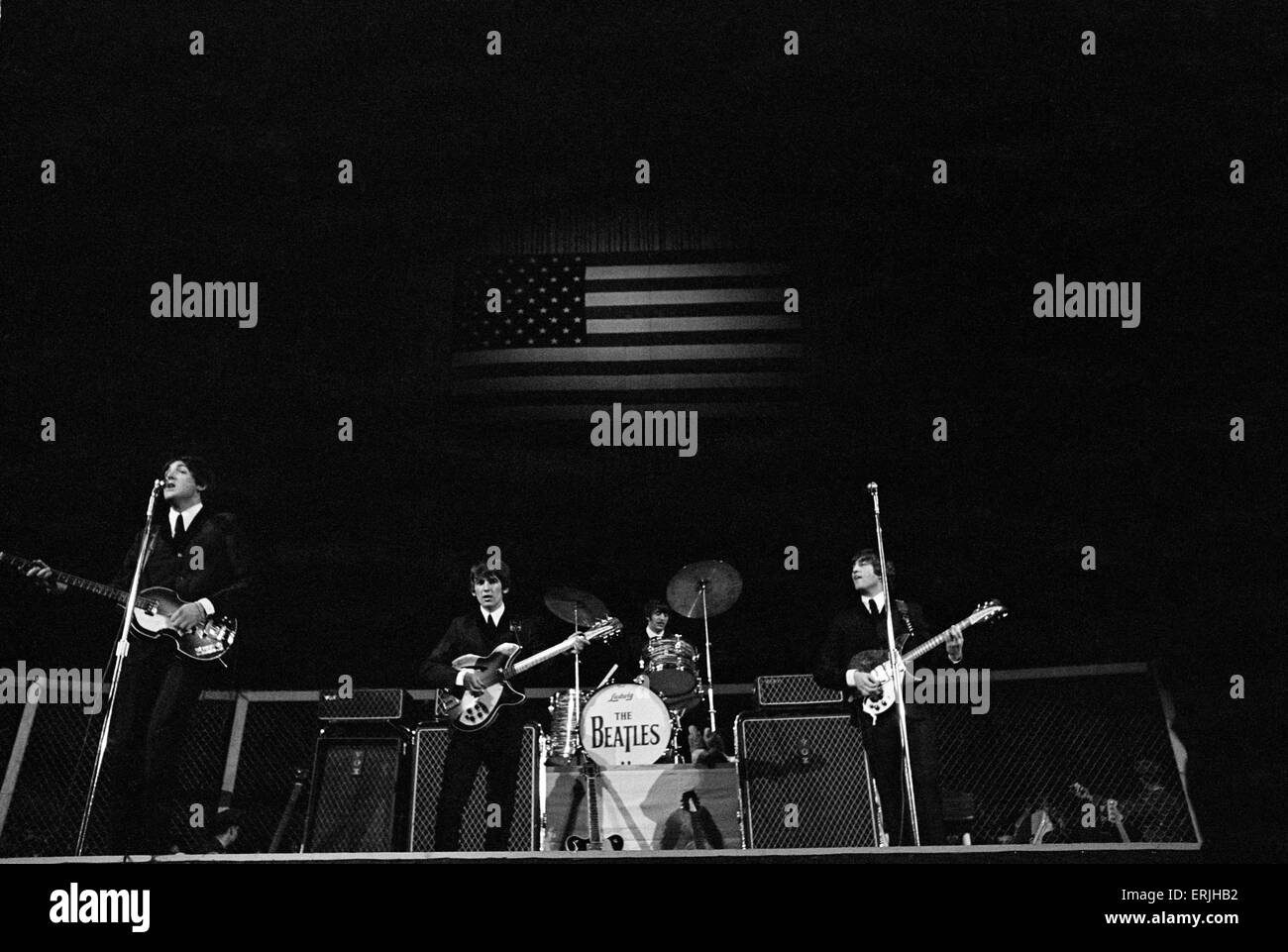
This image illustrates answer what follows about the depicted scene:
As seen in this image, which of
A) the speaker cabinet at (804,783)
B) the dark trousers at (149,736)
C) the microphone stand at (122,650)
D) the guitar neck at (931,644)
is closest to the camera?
the microphone stand at (122,650)

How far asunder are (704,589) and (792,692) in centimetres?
87

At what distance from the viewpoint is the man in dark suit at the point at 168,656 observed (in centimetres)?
693

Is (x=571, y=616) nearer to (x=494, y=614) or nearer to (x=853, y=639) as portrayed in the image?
(x=494, y=614)

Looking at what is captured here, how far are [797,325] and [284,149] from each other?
3725mm

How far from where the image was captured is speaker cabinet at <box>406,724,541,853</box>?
26.5 ft

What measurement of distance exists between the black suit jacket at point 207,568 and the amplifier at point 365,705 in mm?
1270

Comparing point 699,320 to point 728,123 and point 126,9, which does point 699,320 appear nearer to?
point 728,123

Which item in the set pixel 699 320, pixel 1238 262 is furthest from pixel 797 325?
pixel 1238 262

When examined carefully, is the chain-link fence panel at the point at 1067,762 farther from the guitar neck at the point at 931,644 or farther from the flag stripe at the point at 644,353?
the flag stripe at the point at 644,353

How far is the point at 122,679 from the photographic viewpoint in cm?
704

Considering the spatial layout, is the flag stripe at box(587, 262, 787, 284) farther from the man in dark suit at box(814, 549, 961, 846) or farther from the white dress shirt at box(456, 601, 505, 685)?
the white dress shirt at box(456, 601, 505, 685)

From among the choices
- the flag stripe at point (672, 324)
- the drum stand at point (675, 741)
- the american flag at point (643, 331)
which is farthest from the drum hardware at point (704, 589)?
the flag stripe at point (672, 324)

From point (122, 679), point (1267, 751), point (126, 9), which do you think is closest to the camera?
point (122, 679)
